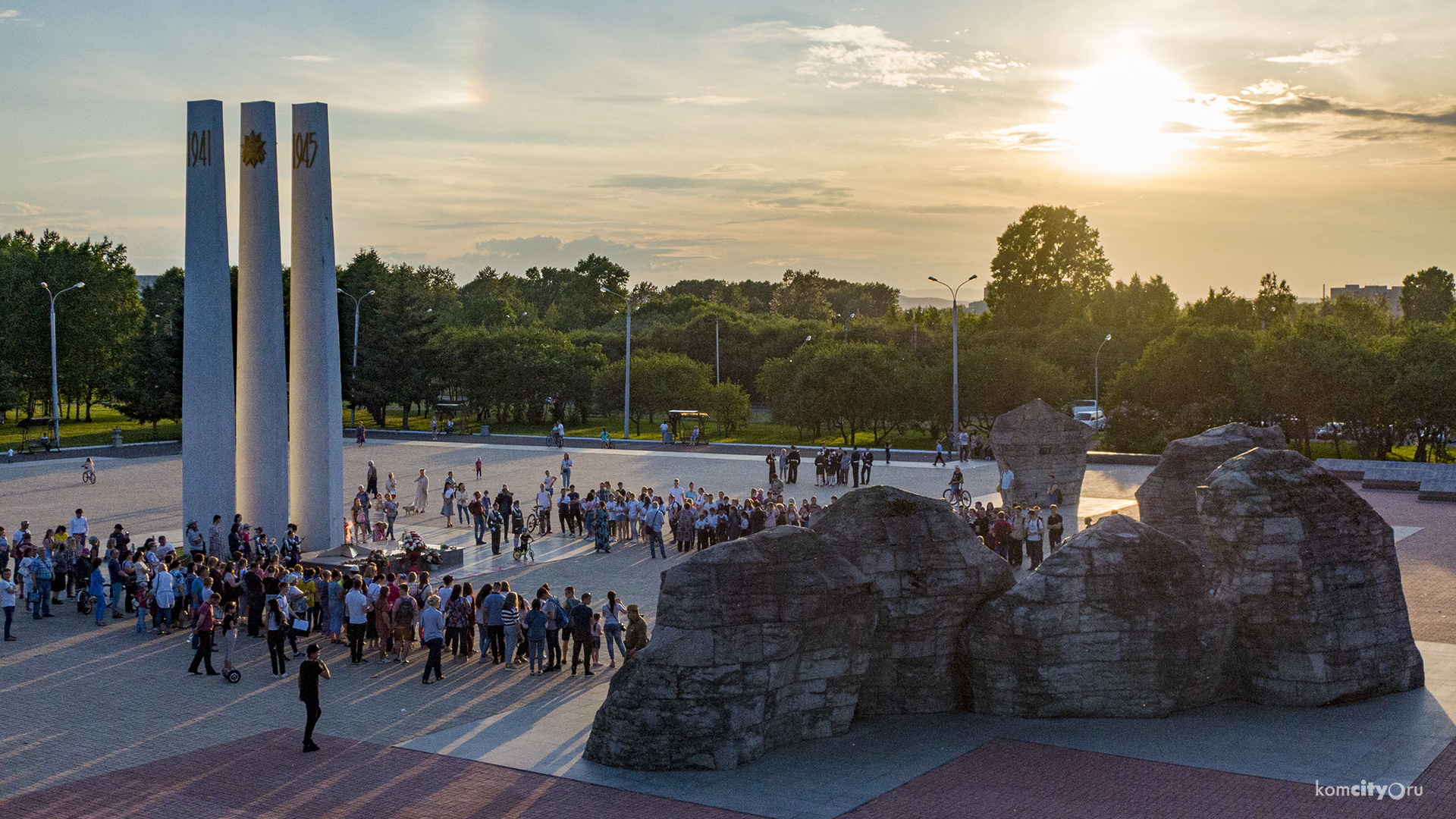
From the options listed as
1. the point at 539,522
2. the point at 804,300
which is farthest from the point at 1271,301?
the point at 539,522

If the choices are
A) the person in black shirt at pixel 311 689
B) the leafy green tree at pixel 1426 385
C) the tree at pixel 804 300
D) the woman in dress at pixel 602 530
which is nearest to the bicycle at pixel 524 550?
the woman in dress at pixel 602 530

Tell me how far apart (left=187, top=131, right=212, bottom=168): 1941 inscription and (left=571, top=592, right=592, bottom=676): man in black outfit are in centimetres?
1638

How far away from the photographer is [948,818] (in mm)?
12531

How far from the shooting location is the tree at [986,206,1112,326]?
333ft

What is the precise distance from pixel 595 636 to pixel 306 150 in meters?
16.6

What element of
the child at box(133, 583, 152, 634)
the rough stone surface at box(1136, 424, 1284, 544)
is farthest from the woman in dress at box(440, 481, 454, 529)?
the rough stone surface at box(1136, 424, 1284, 544)

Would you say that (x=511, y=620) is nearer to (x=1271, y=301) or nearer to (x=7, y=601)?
(x=7, y=601)

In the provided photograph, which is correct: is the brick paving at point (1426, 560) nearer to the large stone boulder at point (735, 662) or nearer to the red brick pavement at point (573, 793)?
the red brick pavement at point (573, 793)

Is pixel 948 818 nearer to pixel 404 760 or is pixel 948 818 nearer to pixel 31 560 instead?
pixel 404 760

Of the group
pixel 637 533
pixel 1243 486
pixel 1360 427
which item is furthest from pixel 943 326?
pixel 1243 486

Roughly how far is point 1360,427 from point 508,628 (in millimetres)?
49048

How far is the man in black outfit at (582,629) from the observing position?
723 inches

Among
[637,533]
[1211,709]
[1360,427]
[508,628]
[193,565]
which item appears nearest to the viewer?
[1211,709]

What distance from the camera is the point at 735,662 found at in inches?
568
